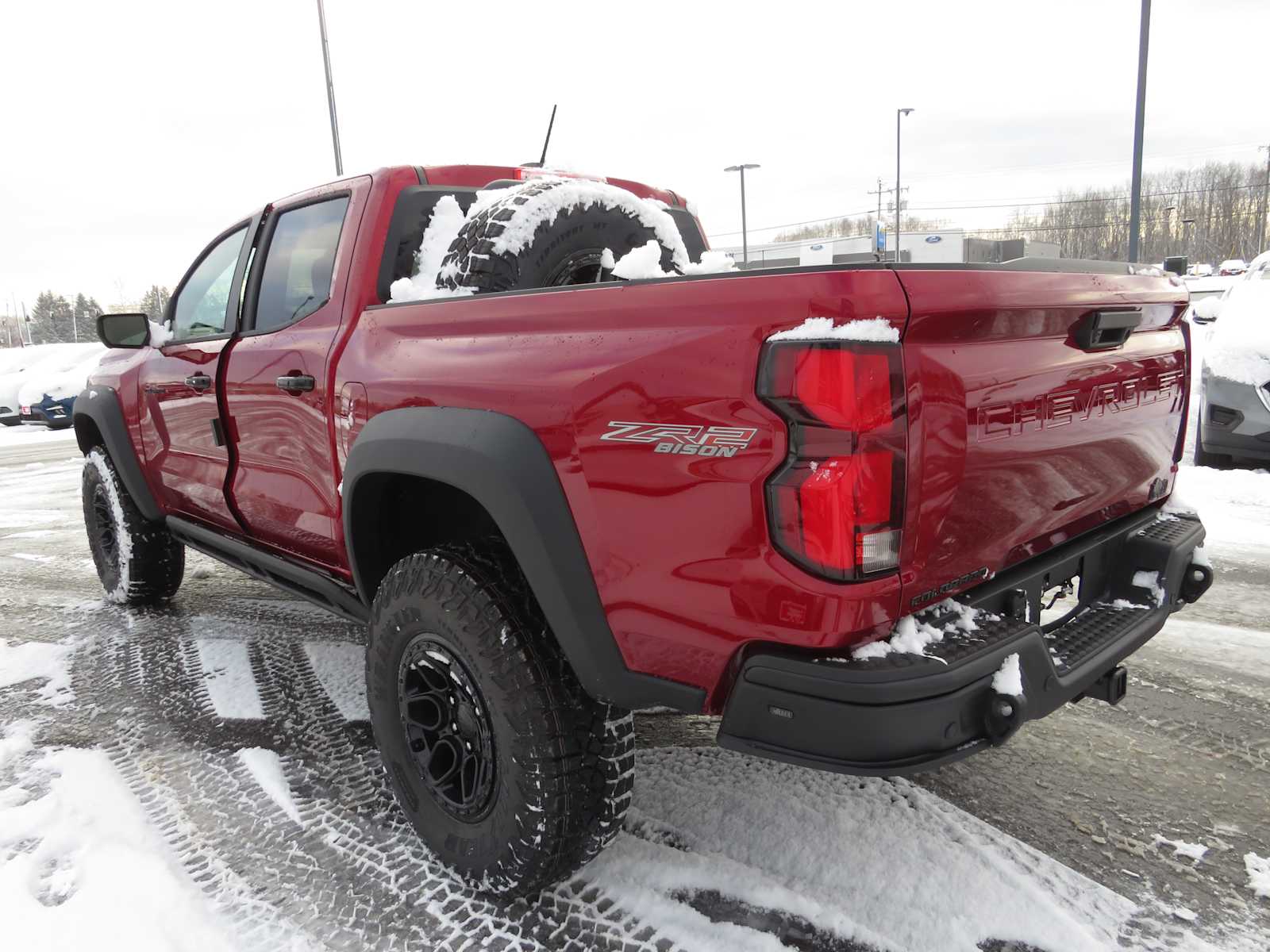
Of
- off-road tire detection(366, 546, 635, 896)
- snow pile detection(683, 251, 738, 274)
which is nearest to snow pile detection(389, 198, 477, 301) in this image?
snow pile detection(683, 251, 738, 274)

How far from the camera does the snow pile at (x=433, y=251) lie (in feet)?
8.47

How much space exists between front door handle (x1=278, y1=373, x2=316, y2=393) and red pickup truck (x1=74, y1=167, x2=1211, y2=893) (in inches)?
0.6

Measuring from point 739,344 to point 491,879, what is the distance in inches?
56.8

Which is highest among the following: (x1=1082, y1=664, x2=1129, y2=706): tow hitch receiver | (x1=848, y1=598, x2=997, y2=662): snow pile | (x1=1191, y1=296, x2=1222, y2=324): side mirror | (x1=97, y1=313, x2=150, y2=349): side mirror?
(x1=97, y1=313, x2=150, y2=349): side mirror

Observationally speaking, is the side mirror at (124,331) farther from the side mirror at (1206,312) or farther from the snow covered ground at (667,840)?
the side mirror at (1206,312)

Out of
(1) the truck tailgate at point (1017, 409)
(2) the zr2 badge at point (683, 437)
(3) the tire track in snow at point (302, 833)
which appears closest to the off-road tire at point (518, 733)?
(3) the tire track in snow at point (302, 833)

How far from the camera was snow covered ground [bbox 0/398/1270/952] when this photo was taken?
1.98 metres

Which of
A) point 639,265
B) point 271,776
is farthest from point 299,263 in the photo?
point 271,776

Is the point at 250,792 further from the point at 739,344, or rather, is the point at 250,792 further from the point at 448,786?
the point at 739,344

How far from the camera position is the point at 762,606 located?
60.7 inches

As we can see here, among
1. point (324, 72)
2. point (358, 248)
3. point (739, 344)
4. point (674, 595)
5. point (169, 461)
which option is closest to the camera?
point (739, 344)

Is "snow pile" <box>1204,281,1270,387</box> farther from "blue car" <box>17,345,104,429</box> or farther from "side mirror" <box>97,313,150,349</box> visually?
"blue car" <box>17,345,104,429</box>

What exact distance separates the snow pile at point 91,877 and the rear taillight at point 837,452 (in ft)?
5.50

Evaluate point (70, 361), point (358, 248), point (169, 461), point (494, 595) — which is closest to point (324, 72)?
point (70, 361)
